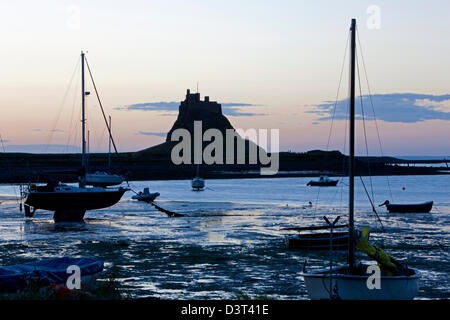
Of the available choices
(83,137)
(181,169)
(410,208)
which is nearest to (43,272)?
(83,137)

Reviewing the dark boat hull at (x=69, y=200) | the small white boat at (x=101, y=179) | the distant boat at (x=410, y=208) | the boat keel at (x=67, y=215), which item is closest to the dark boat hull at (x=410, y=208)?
the distant boat at (x=410, y=208)

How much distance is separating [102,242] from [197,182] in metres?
57.7

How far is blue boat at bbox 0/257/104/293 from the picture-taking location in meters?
14.8

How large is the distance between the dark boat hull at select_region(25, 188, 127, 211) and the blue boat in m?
22.9

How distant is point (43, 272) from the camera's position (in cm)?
1561

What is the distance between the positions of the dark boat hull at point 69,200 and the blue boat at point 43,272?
22.9 metres

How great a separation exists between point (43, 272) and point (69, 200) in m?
25.6

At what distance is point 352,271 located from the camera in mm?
15422

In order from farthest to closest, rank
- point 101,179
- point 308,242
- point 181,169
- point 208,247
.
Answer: point 181,169
point 101,179
point 208,247
point 308,242

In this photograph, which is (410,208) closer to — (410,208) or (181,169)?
(410,208)

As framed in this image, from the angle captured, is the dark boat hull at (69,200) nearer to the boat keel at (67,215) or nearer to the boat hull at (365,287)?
the boat keel at (67,215)

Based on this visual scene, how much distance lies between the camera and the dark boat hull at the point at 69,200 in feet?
130

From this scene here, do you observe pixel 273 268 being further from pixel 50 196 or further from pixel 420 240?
pixel 50 196
